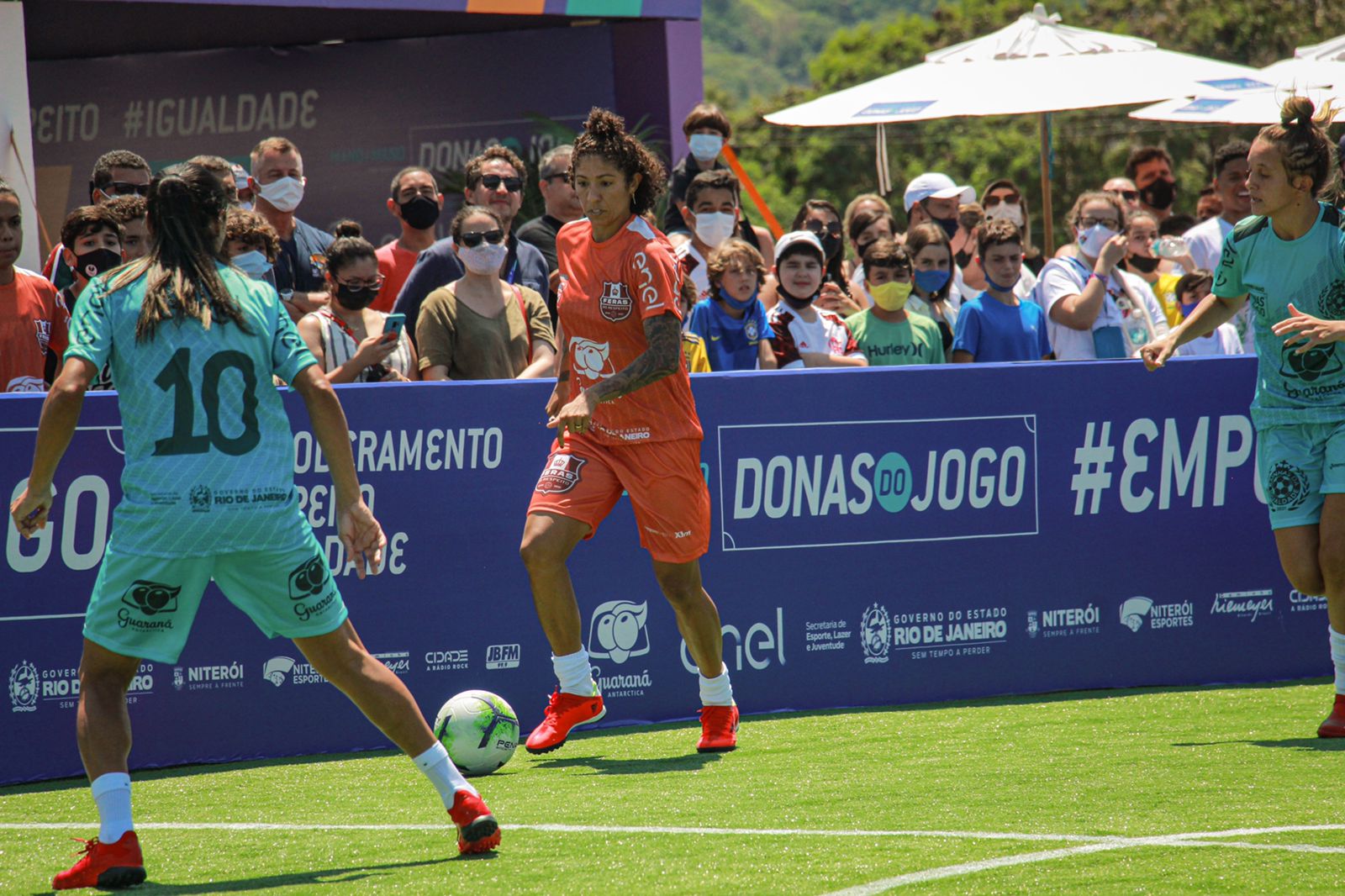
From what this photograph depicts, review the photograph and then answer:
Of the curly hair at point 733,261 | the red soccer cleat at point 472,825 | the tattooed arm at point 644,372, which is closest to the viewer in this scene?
the red soccer cleat at point 472,825

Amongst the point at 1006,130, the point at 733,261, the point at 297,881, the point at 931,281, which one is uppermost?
the point at 1006,130

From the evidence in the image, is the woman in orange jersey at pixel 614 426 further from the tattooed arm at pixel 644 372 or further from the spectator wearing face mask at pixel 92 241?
the spectator wearing face mask at pixel 92 241

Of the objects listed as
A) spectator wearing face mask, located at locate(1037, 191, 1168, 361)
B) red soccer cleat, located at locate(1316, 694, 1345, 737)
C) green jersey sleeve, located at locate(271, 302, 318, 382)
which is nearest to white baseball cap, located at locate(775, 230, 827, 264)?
spectator wearing face mask, located at locate(1037, 191, 1168, 361)

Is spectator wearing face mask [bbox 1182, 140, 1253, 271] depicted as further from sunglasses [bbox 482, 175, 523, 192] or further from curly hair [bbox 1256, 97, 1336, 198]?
sunglasses [bbox 482, 175, 523, 192]

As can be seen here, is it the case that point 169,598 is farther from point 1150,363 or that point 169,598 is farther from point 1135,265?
point 1135,265

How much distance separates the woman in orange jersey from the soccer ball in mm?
323

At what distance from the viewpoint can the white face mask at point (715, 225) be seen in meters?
9.73

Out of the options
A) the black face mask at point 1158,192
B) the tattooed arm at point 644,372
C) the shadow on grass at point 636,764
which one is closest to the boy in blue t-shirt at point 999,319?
the tattooed arm at point 644,372

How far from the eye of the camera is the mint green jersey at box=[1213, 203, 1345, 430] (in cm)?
681

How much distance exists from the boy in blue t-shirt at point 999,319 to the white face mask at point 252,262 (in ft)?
12.1

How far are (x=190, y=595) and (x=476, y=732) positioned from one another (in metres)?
1.79

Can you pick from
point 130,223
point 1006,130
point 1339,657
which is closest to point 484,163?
point 130,223

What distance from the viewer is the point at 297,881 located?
475 cm

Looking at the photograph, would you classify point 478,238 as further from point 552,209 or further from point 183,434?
point 183,434
